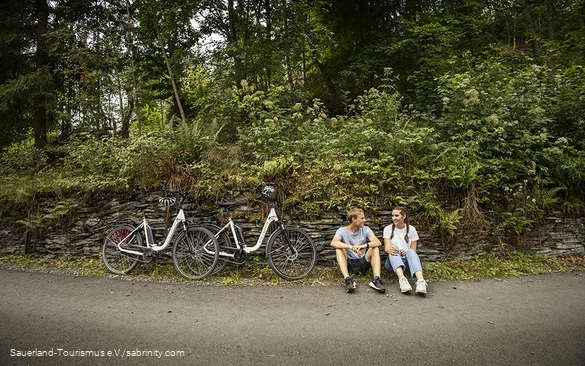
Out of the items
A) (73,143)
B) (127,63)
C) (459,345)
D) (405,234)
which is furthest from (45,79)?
(459,345)

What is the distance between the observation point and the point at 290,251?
212 inches

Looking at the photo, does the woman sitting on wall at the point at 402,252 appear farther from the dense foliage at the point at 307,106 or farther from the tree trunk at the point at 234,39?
the tree trunk at the point at 234,39

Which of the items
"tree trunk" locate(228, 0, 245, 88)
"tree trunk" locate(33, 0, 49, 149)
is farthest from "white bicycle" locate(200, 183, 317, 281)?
"tree trunk" locate(33, 0, 49, 149)

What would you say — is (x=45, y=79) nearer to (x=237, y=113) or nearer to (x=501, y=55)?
(x=237, y=113)

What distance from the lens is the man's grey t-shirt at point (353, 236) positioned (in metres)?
5.18

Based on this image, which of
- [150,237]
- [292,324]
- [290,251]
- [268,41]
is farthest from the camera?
[268,41]

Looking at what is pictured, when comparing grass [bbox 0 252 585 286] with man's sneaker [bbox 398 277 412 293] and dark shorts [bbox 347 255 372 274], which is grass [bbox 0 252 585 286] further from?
man's sneaker [bbox 398 277 412 293]

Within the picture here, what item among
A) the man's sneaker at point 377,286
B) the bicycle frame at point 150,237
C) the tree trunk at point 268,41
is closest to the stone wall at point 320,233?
the bicycle frame at point 150,237

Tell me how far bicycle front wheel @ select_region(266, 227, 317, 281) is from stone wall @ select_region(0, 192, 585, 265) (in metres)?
0.40

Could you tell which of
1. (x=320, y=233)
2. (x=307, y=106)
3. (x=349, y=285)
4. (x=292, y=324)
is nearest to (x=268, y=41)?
(x=307, y=106)

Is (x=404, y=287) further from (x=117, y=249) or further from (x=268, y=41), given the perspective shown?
(x=268, y=41)

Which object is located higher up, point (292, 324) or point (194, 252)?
point (194, 252)

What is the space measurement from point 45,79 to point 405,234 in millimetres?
11711

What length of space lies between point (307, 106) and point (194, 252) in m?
6.27
